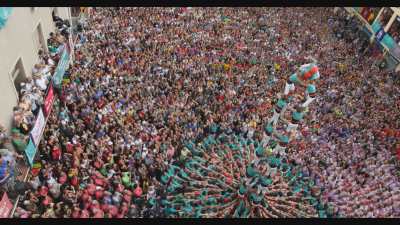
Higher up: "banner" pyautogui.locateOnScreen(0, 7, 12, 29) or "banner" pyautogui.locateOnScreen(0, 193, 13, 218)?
"banner" pyautogui.locateOnScreen(0, 7, 12, 29)

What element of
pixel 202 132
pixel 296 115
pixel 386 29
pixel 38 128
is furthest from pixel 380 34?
pixel 38 128

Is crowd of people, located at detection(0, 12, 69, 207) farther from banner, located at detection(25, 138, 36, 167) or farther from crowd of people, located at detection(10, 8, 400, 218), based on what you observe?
crowd of people, located at detection(10, 8, 400, 218)

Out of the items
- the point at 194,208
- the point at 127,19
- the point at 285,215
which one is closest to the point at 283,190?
the point at 285,215

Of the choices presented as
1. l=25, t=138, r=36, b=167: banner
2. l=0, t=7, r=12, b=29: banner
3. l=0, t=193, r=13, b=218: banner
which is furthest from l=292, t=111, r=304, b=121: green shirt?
l=0, t=7, r=12, b=29: banner

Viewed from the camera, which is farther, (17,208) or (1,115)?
(1,115)

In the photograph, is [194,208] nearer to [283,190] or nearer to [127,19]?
[283,190]

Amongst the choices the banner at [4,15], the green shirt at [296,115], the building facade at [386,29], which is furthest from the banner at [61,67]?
the building facade at [386,29]

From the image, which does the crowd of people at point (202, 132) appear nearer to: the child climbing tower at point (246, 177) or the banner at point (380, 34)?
the child climbing tower at point (246, 177)
